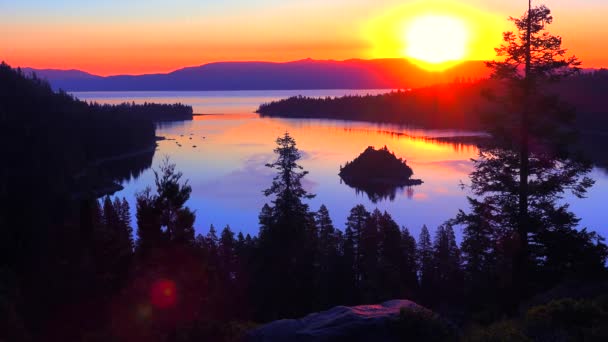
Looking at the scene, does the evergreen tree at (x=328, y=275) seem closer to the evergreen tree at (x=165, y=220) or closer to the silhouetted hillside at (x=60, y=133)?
the evergreen tree at (x=165, y=220)

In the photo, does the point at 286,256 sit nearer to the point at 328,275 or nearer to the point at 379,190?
the point at 328,275

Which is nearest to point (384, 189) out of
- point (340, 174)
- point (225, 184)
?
point (340, 174)

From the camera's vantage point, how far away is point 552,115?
18.9 m

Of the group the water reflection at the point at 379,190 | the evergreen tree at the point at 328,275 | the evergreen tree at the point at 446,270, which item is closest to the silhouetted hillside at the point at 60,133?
the evergreen tree at the point at 328,275

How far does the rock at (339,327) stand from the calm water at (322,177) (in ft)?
154

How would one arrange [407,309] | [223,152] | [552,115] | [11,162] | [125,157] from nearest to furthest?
[407,309] < [552,115] < [11,162] < [223,152] < [125,157]

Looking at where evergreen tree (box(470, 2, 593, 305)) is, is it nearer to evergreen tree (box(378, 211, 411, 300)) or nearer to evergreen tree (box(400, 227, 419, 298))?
evergreen tree (box(378, 211, 411, 300))

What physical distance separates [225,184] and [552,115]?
7081cm

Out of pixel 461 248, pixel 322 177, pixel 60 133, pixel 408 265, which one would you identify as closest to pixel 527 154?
pixel 461 248

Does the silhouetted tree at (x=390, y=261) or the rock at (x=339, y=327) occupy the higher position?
the rock at (x=339, y=327)

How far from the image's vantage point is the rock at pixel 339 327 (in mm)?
11938

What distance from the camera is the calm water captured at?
66938 millimetres

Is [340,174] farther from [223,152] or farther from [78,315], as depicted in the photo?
[78,315]

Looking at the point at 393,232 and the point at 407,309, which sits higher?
the point at 407,309
